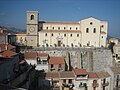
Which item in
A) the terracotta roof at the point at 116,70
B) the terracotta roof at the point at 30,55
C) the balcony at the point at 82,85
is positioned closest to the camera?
the balcony at the point at 82,85

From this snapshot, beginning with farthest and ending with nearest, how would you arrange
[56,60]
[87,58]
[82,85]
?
[87,58]
[56,60]
[82,85]

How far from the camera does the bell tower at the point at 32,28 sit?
45875 mm

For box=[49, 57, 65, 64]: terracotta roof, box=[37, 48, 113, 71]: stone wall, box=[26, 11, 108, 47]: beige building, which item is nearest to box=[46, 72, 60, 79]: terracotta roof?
box=[49, 57, 65, 64]: terracotta roof

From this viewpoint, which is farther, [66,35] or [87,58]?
[66,35]

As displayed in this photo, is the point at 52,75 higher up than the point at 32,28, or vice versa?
the point at 32,28

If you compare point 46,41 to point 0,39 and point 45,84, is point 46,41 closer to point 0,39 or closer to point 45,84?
point 0,39

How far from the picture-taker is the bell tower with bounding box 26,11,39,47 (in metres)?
45.9

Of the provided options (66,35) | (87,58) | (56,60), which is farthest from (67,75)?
(66,35)

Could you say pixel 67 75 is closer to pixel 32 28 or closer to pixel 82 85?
pixel 82 85

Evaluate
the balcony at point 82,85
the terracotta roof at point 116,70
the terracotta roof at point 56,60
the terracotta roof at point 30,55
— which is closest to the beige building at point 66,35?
the terracotta roof at point 30,55

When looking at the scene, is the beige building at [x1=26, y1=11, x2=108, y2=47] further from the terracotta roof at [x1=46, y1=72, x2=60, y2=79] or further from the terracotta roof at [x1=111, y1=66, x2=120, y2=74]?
the terracotta roof at [x1=46, y1=72, x2=60, y2=79]

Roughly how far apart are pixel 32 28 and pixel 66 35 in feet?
27.1

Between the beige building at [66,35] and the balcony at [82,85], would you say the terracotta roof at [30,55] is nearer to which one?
the beige building at [66,35]

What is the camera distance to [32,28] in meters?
46.0
